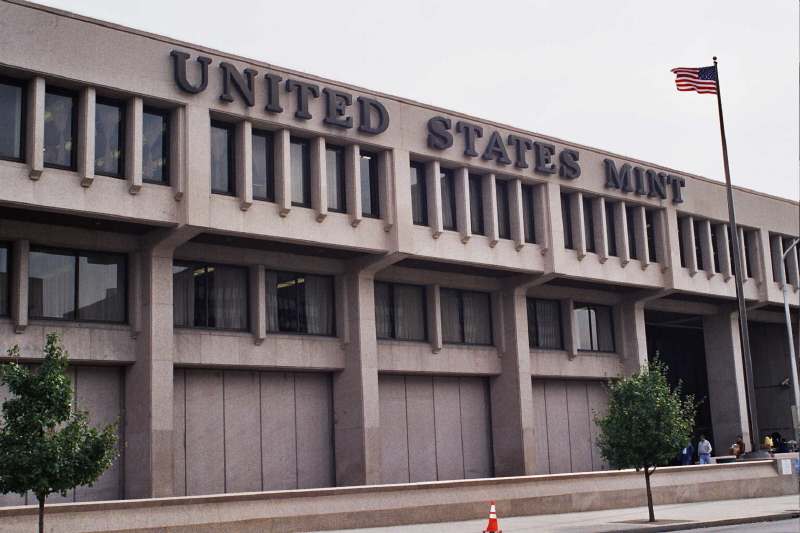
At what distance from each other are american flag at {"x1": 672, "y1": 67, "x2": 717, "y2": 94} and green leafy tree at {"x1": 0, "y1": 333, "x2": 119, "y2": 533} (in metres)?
26.2

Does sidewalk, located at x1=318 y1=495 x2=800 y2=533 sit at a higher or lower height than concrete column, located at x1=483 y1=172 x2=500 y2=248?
lower

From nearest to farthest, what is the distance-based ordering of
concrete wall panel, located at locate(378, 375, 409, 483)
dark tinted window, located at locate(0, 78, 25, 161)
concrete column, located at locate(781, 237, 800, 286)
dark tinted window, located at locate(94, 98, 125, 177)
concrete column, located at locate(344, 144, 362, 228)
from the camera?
dark tinted window, located at locate(0, 78, 25, 161) → dark tinted window, located at locate(94, 98, 125, 177) → concrete column, located at locate(344, 144, 362, 228) → concrete wall panel, located at locate(378, 375, 409, 483) → concrete column, located at locate(781, 237, 800, 286)

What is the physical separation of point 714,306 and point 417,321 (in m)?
18.9

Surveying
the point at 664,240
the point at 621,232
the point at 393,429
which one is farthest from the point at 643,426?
the point at 664,240

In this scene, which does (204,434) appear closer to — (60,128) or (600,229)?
(60,128)

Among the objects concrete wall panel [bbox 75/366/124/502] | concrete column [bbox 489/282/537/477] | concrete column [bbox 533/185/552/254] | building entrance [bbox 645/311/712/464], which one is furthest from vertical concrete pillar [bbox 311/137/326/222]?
building entrance [bbox 645/311/712/464]

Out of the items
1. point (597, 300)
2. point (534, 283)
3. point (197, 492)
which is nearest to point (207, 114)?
point (197, 492)

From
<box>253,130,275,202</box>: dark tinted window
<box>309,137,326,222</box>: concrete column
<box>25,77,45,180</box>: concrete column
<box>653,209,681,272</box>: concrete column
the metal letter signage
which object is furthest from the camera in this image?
<box>653,209,681,272</box>: concrete column

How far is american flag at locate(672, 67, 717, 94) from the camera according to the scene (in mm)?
35875

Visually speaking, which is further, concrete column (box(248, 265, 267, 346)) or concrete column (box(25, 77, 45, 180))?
concrete column (box(248, 265, 267, 346))

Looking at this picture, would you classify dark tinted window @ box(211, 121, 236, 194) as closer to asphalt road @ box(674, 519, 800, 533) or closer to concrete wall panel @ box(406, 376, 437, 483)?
concrete wall panel @ box(406, 376, 437, 483)

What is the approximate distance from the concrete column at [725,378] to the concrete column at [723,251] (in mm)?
2812

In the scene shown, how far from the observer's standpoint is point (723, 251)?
144 ft

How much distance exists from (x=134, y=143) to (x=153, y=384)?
661cm
